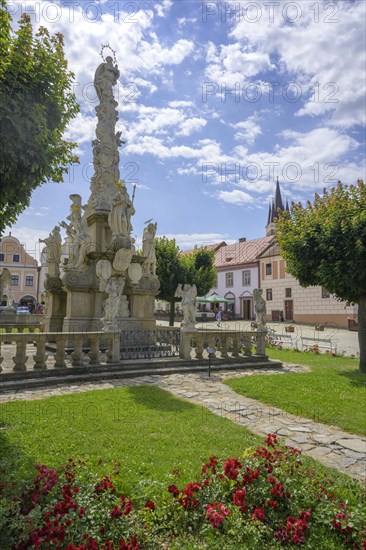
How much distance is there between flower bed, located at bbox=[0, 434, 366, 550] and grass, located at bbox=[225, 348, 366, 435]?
3.05 meters

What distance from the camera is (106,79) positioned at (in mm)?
14523

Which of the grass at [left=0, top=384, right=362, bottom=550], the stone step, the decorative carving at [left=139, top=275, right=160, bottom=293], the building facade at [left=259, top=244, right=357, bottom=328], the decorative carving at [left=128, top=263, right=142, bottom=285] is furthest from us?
the building facade at [left=259, top=244, right=357, bottom=328]

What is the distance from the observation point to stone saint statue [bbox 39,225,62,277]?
14086 mm

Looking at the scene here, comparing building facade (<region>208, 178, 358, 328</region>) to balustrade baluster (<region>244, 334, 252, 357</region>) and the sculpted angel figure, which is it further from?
the sculpted angel figure

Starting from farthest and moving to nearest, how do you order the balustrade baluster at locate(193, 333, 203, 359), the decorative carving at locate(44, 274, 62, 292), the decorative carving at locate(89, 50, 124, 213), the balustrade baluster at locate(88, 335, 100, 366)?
1. the decorative carving at locate(89, 50, 124, 213)
2. the decorative carving at locate(44, 274, 62, 292)
3. the balustrade baluster at locate(193, 333, 203, 359)
4. the balustrade baluster at locate(88, 335, 100, 366)

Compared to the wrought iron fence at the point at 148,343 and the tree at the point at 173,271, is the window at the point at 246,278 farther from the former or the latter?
the wrought iron fence at the point at 148,343

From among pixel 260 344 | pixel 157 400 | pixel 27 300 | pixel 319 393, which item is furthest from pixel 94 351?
pixel 27 300

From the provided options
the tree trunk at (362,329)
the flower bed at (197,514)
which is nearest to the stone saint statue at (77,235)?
Answer: the tree trunk at (362,329)

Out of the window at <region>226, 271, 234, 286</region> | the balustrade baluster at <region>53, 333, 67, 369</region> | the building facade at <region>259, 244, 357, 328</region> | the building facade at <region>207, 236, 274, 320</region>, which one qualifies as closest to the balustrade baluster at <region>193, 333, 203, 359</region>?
the balustrade baluster at <region>53, 333, 67, 369</region>

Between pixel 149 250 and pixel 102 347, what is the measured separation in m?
4.30

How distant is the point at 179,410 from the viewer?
20.0ft

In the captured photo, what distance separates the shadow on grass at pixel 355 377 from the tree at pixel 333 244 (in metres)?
0.51

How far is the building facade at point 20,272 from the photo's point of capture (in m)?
51.2

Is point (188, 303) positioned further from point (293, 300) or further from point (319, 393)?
point (293, 300)
